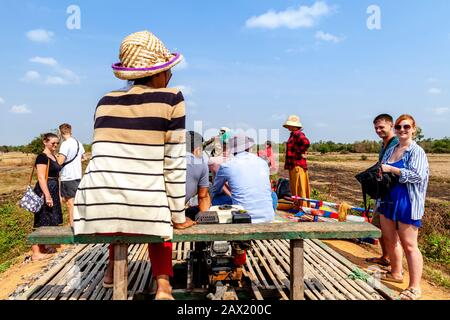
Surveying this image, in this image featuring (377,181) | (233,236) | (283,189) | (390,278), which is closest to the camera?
(233,236)

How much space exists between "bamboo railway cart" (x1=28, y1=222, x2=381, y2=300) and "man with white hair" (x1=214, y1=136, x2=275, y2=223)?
1.79 ft

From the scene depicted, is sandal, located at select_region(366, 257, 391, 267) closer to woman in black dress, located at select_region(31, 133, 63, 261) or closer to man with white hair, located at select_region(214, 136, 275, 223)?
man with white hair, located at select_region(214, 136, 275, 223)

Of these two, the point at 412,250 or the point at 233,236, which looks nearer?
the point at 233,236

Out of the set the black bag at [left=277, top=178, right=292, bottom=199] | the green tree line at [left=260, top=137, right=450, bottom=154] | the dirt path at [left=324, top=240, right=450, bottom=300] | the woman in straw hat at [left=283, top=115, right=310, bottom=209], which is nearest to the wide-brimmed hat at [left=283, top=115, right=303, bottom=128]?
the woman in straw hat at [left=283, top=115, right=310, bottom=209]

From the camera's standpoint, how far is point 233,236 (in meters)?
2.58

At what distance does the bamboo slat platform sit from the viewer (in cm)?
311

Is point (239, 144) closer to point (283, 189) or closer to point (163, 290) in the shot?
point (163, 290)

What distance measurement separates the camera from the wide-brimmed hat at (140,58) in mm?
2162

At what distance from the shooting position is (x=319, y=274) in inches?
143

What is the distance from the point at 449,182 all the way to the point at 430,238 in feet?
40.2

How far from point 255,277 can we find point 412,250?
1.43m

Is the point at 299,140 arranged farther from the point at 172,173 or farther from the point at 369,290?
the point at 172,173

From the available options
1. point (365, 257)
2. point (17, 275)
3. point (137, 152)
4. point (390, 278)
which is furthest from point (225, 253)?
point (17, 275)

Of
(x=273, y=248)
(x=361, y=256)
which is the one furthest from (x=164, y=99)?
(x=361, y=256)
